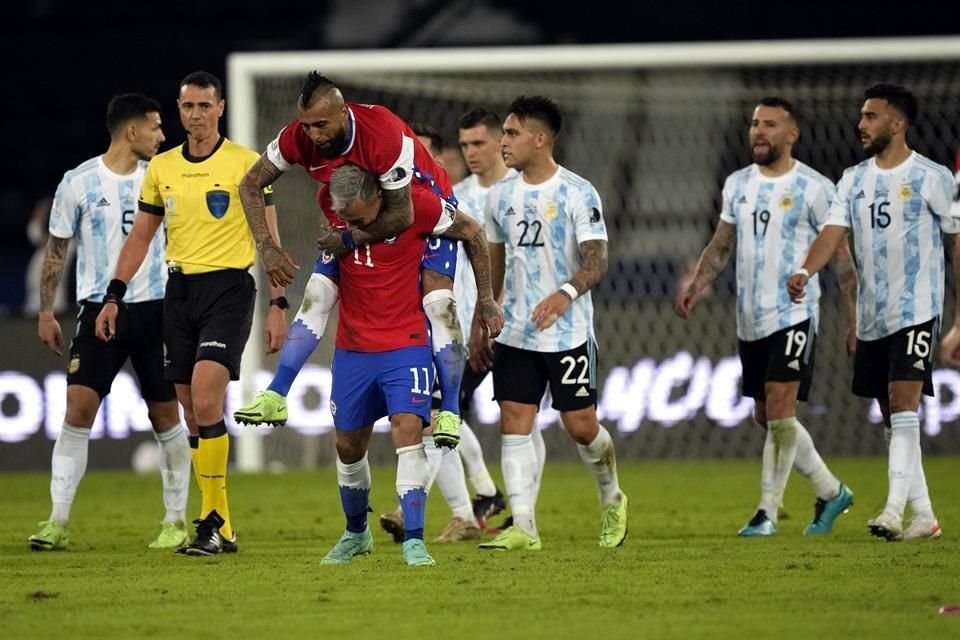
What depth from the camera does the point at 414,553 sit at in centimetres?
747

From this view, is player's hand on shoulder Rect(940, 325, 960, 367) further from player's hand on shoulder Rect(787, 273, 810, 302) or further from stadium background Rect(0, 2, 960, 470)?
stadium background Rect(0, 2, 960, 470)

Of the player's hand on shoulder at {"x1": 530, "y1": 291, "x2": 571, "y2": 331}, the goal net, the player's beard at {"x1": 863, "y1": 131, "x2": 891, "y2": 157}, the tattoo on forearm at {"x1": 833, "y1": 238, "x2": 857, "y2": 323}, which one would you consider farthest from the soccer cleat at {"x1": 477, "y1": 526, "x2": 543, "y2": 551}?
the goal net

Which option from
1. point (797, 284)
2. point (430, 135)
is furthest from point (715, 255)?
point (430, 135)

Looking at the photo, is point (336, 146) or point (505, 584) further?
point (336, 146)

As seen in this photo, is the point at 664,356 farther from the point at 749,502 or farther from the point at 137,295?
the point at 137,295

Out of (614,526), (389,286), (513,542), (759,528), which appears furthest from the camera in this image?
(759,528)

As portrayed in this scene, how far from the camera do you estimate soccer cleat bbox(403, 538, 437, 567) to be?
7.46 m

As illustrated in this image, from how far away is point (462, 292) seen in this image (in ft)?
32.4

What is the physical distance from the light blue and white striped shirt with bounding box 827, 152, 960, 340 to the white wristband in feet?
5.53

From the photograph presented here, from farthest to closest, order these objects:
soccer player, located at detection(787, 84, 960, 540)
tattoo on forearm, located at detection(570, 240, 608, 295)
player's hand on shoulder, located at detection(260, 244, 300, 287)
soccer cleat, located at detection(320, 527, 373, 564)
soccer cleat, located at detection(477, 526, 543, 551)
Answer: soccer player, located at detection(787, 84, 960, 540) < tattoo on forearm, located at detection(570, 240, 608, 295) < soccer cleat, located at detection(477, 526, 543, 551) < soccer cleat, located at detection(320, 527, 373, 564) < player's hand on shoulder, located at detection(260, 244, 300, 287)

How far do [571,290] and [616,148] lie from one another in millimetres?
11748

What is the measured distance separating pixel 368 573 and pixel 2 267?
15327mm

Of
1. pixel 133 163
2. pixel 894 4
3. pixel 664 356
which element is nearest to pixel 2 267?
pixel 664 356

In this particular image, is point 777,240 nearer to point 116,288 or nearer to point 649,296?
point 116,288
